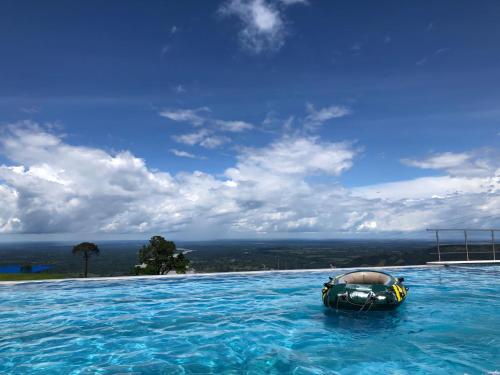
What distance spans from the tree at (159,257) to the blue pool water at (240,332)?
77.7 feet

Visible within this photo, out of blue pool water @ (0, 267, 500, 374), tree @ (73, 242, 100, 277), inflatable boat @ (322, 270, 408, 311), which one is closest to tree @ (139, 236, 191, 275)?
tree @ (73, 242, 100, 277)

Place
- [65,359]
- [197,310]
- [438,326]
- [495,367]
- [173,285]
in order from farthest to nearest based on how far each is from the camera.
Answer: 1. [173,285]
2. [197,310]
3. [438,326]
4. [65,359]
5. [495,367]

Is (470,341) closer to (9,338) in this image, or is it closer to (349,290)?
(349,290)

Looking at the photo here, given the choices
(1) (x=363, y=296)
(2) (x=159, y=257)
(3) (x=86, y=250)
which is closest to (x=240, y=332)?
(1) (x=363, y=296)

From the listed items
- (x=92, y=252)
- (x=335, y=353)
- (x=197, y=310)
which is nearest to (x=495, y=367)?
(x=335, y=353)

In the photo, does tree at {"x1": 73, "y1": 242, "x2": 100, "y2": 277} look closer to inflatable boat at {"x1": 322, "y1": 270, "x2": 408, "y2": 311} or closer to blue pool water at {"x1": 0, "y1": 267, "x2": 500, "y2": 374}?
blue pool water at {"x1": 0, "y1": 267, "x2": 500, "y2": 374}

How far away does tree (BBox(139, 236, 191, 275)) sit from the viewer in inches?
1690

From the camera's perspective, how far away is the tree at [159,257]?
42.9m

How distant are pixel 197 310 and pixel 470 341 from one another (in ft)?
30.1

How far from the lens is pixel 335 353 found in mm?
9766

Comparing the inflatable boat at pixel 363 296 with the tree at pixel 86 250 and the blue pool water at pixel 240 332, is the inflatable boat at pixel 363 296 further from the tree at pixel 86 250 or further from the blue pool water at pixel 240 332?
the tree at pixel 86 250

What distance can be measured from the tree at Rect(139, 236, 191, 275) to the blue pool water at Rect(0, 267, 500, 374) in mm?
23677

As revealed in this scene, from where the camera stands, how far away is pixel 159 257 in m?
42.9

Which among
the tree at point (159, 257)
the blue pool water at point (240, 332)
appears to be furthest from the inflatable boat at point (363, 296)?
the tree at point (159, 257)
